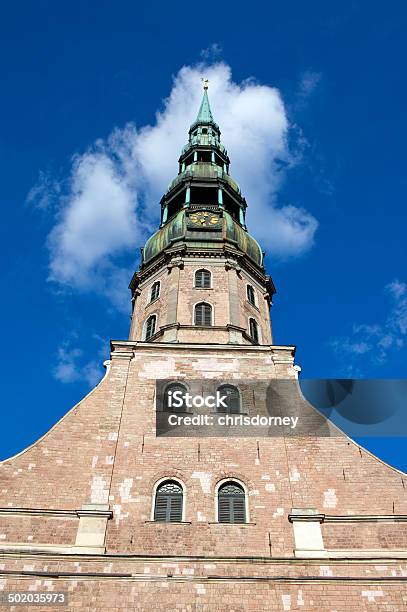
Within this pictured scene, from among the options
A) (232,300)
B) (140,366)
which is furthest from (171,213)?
(140,366)

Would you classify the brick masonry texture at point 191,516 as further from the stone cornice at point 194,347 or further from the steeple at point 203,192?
the steeple at point 203,192

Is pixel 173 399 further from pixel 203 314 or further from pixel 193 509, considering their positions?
pixel 203 314

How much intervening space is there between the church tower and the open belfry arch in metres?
2.02

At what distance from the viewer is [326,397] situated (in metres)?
17.6

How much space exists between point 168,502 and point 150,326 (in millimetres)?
8591

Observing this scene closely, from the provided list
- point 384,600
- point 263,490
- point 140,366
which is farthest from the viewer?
point 140,366

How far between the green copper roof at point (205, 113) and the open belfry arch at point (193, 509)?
21518mm

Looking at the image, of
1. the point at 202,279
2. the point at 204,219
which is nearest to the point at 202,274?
the point at 202,279

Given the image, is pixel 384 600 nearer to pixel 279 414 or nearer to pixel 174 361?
pixel 279 414

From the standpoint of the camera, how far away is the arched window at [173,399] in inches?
687

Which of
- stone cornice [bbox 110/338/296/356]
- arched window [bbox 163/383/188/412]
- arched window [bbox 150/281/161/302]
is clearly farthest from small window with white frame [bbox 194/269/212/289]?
arched window [bbox 163/383/188/412]

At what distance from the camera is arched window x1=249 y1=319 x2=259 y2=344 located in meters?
22.2

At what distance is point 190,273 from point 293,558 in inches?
477

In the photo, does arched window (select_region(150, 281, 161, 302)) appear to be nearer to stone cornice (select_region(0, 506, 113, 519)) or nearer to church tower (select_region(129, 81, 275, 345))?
church tower (select_region(129, 81, 275, 345))
